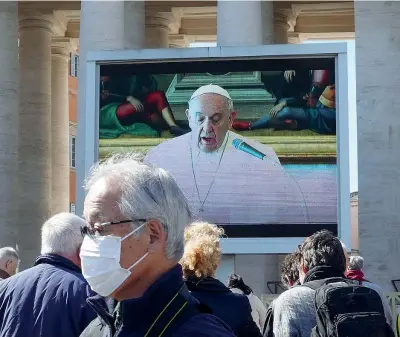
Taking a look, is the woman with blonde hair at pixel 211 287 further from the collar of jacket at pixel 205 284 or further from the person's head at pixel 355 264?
the person's head at pixel 355 264

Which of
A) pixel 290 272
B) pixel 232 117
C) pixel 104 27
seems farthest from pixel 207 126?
pixel 290 272

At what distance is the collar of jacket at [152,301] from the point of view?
4203 millimetres

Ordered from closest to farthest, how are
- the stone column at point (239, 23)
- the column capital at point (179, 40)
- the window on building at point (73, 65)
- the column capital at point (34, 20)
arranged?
the stone column at point (239, 23)
the column capital at point (34, 20)
the column capital at point (179, 40)
the window on building at point (73, 65)

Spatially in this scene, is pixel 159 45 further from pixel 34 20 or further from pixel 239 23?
pixel 239 23

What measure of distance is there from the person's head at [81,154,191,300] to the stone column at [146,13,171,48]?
3504 cm

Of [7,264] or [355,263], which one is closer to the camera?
[7,264]

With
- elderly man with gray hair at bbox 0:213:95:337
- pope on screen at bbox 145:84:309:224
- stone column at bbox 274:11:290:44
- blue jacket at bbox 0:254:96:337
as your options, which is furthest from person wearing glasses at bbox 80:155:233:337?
stone column at bbox 274:11:290:44

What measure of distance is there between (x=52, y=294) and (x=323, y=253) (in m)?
1.71

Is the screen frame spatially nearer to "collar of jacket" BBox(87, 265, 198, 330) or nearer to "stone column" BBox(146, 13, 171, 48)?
"stone column" BBox(146, 13, 171, 48)

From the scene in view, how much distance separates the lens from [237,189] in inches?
934

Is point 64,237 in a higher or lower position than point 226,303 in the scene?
higher

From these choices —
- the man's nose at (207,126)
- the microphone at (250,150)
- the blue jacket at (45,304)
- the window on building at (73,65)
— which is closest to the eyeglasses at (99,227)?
the blue jacket at (45,304)

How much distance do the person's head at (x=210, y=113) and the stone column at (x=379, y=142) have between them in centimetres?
483

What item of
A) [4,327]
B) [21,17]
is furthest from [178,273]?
[21,17]
